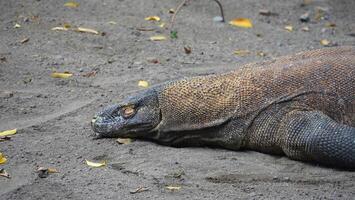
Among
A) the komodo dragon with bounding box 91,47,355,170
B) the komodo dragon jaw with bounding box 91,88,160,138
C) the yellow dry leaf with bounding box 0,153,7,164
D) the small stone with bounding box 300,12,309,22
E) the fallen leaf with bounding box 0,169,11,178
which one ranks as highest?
the komodo dragon with bounding box 91,47,355,170

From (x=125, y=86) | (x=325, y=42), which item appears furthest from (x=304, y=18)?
(x=125, y=86)

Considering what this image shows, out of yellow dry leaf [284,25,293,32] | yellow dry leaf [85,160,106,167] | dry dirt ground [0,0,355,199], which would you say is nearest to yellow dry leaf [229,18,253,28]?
dry dirt ground [0,0,355,199]

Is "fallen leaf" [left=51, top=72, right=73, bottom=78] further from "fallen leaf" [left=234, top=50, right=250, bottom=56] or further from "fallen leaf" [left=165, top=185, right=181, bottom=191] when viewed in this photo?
"fallen leaf" [left=165, top=185, right=181, bottom=191]

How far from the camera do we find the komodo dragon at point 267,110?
13.3 feet

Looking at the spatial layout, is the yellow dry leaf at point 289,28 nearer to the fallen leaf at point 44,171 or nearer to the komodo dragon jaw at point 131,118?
the komodo dragon jaw at point 131,118

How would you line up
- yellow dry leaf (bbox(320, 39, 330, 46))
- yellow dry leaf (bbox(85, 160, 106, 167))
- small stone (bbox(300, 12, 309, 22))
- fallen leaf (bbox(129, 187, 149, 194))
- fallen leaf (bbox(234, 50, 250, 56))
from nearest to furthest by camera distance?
1. fallen leaf (bbox(129, 187, 149, 194))
2. yellow dry leaf (bbox(85, 160, 106, 167))
3. fallen leaf (bbox(234, 50, 250, 56))
4. yellow dry leaf (bbox(320, 39, 330, 46))
5. small stone (bbox(300, 12, 309, 22))

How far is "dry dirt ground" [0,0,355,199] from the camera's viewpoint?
3.82 meters

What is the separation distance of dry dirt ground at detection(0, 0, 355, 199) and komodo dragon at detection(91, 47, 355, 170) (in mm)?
96

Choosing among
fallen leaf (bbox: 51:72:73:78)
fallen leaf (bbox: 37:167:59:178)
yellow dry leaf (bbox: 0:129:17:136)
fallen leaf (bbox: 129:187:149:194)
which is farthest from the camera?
fallen leaf (bbox: 51:72:73:78)

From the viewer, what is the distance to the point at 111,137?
15.5 feet

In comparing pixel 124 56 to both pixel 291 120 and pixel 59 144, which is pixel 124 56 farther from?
pixel 291 120

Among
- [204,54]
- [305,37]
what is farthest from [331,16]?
[204,54]

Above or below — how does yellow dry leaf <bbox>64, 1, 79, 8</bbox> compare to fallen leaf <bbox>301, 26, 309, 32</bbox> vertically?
above

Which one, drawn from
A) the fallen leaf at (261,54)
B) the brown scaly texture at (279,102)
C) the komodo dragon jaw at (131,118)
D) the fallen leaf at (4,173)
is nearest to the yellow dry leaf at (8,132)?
the komodo dragon jaw at (131,118)
